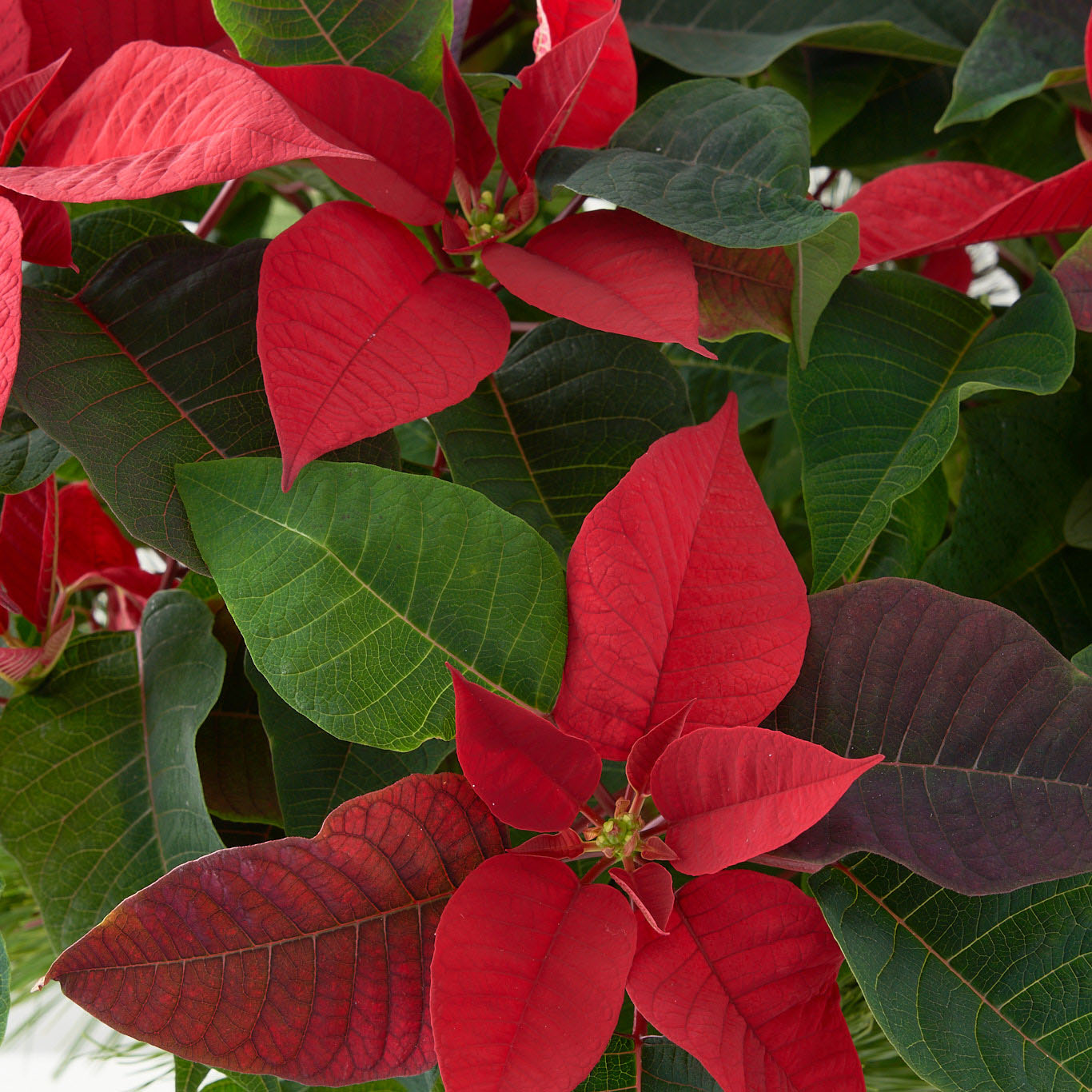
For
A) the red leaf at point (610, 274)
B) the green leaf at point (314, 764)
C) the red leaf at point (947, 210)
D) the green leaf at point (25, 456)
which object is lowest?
the green leaf at point (314, 764)

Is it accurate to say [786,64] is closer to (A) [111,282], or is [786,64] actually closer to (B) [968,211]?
(B) [968,211]

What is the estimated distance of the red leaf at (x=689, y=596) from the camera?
0.33m

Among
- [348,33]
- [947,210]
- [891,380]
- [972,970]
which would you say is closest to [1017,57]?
[947,210]

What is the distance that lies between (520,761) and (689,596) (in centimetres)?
8

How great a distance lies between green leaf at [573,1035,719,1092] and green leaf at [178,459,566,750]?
15cm

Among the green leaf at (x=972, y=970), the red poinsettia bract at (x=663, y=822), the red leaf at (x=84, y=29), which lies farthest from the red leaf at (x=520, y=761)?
the red leaf at (x=84, y=29)

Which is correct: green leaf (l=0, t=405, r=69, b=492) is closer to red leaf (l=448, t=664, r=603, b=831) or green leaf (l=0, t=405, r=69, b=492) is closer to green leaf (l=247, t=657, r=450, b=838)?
green leaf (l=247, t=657, r=450, b=838)

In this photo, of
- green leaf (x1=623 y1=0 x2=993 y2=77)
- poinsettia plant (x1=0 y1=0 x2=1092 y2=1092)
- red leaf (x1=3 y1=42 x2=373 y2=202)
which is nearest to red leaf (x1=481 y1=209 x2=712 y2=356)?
poinsettia plant (x1=0 y1=0 x2=1092 y2=1092)

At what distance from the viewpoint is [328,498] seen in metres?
0.34

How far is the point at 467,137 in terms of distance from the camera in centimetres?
41

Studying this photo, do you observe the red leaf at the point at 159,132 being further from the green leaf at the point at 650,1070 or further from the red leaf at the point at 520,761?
the green leaf at the point at 650,1070

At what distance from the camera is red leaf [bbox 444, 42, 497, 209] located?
15.7 inches

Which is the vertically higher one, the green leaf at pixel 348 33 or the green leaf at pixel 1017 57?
the green leaf at pixel 348 33

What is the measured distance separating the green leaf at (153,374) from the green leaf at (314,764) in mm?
82
